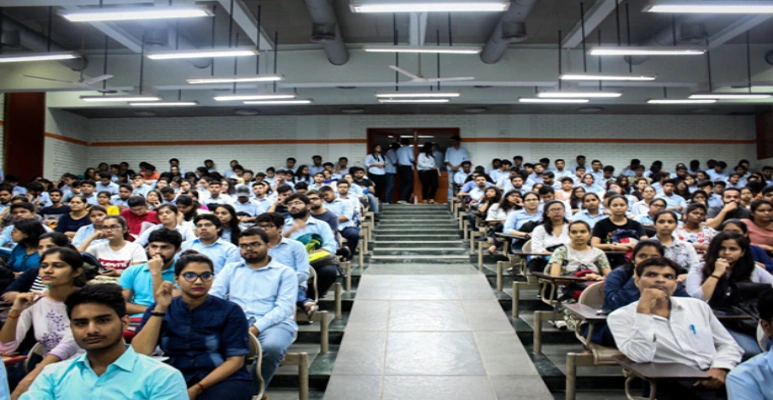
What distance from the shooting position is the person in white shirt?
2.43m

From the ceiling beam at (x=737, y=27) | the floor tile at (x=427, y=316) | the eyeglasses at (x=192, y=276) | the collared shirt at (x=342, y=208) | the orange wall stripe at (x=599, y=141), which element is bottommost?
the floor tile at (x=427, y=316)

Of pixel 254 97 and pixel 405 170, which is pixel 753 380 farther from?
pixel 405 170

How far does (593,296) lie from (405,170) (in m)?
8.55

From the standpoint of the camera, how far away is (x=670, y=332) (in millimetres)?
2527

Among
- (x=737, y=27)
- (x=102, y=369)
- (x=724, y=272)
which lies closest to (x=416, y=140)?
(x=737, y=27)

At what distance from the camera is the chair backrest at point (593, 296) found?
3.35 meters

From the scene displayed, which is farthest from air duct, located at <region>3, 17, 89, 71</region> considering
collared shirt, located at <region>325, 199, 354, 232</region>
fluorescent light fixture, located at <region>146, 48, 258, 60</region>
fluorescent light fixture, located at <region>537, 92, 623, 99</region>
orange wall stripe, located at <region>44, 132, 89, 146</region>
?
fluorescent light fixture, located at <region>537, 92, 623, 99</region>

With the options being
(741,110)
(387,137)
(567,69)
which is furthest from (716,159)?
(387,137)

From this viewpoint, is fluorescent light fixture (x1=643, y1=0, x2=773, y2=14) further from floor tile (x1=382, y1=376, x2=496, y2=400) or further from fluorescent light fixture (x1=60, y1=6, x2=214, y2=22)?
fluorescent light fixture (x1=60, y1=6, x2=214, y2=22)

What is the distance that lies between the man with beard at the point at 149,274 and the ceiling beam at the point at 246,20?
419 cm

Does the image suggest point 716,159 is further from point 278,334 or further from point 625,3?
point 278,334

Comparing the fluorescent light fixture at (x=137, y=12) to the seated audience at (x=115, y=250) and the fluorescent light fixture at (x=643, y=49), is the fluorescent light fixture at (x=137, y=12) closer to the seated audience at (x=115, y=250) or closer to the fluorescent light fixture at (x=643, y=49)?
the seated audience at (x=115, y=250)

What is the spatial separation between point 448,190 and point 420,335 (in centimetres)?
804

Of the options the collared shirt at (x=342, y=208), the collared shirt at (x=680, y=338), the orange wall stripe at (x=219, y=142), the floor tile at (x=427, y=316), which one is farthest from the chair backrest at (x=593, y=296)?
the orange wall stripe at (x=219, y=142)
